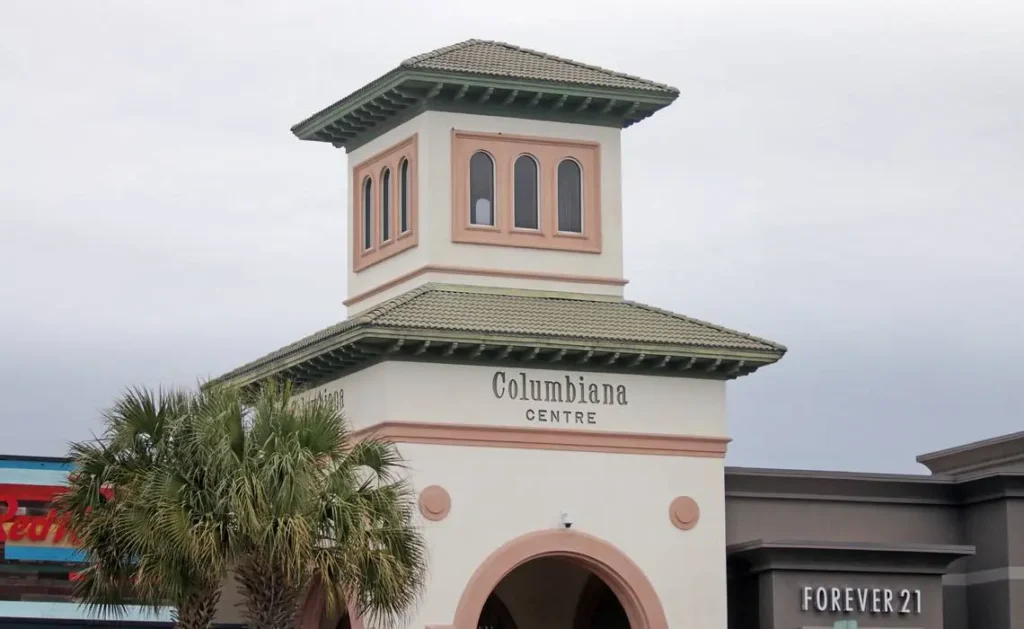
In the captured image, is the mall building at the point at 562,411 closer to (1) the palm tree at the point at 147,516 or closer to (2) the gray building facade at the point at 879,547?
(2) the gray building facade at the point at 879,547

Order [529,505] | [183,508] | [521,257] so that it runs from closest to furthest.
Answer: [183,508]
[529,505]
[521,257]

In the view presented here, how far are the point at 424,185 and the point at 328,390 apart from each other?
4.07 metres

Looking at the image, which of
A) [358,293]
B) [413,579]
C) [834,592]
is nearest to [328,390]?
[358,293]

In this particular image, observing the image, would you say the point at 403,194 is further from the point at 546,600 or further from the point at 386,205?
the point at 546,600

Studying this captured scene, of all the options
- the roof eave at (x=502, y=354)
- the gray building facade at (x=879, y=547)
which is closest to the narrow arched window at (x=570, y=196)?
the roof eave at (x=502, y=354)

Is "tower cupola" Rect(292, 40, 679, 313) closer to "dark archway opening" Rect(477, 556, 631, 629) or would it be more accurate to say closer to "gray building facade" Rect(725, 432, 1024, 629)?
"gray building facade" Rect(725, 432, 1024, 629)

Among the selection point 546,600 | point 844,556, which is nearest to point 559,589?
point 546,600

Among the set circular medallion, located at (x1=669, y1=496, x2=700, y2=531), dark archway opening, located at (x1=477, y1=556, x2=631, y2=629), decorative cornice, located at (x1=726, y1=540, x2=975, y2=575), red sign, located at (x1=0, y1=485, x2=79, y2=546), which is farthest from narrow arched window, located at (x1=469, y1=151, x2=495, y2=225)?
red sign, located at (x1=0, y1=485, x2=79, y2=546)

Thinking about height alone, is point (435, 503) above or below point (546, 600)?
above

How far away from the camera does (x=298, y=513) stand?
31.5 m

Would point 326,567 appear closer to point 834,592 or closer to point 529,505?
point 529,505

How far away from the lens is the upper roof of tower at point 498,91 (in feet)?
128

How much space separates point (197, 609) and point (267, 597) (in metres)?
1.13

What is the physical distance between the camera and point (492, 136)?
40.0 metres
